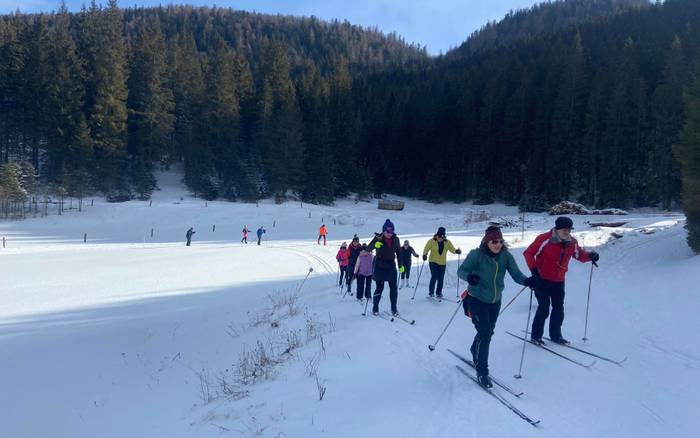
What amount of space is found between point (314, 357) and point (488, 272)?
3.44m

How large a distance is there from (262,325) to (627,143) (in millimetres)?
48235

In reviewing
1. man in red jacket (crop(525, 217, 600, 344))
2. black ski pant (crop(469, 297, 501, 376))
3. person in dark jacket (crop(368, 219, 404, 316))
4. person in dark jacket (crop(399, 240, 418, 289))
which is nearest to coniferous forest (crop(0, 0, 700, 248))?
person in dark jacket (crop(399, 240, 418, 289))

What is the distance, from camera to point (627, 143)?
158 feet

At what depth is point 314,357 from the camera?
783cm

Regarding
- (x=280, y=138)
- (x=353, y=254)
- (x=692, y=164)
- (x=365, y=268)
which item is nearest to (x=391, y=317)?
(x=365, y=268)

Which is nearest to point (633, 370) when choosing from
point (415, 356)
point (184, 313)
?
point (415, 356)

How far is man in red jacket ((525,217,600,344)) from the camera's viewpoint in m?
6.79

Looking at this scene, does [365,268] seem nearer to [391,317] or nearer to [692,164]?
[391,317]

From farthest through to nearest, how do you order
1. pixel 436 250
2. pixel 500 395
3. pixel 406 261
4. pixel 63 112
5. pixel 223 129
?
pixel 223 129, pixel 63 112, pixel 406 261, pixel 436 250, pixel 500 395

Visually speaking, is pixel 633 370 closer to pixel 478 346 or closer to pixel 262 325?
pixel 478 346

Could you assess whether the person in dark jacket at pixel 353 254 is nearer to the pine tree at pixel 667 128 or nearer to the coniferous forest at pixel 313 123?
the coniferous forest at pixel 313 123

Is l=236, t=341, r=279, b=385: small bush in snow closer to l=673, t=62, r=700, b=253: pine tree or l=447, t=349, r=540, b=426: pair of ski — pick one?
l=447, t=349, r=540, b=426: pair of ski

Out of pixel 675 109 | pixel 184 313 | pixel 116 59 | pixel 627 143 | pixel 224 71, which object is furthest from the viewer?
pixel 224 71

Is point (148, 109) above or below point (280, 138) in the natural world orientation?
above
